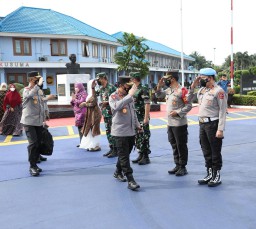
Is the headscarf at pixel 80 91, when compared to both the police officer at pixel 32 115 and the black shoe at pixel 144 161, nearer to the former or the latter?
the police officer at pixel 32 115

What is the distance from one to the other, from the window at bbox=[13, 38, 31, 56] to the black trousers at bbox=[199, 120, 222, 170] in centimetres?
2475

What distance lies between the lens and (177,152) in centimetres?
Answer: 516

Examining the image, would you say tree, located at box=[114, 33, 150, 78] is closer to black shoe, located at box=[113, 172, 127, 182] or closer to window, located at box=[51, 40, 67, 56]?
window, located at box=[51, 40, 67, 56]

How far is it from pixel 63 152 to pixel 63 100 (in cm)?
1010

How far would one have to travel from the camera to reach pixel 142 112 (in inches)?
226

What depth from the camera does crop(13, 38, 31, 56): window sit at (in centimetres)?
2623

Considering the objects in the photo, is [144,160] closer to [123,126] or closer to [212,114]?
[123,126]

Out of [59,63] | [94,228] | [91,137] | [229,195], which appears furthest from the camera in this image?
[59,63]

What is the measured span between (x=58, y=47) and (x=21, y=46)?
3.17m

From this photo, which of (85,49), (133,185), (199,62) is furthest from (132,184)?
(199,62)

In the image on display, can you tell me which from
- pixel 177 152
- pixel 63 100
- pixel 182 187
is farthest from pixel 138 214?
pixel 63 100

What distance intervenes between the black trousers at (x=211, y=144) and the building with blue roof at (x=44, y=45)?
23261mm

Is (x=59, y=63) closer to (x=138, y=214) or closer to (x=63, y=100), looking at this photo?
(x=63, y=100)

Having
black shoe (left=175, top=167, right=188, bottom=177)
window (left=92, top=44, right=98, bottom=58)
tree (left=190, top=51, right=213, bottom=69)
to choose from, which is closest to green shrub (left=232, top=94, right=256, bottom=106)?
black shoe (left=175, top=167, right=188, bottom=177)
